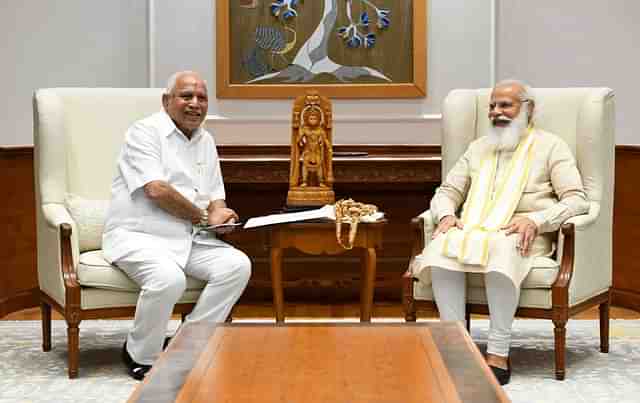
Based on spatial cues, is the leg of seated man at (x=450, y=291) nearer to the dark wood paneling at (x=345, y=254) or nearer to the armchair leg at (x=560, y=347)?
the armchair leg at (x=560, y=347)

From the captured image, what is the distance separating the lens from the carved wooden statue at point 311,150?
18.7ft

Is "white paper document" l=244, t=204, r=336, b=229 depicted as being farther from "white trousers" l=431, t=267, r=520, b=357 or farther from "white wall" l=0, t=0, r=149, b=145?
"white wall" l=0, t=0, r=149, b=145

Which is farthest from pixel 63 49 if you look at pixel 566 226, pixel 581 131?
pixel 566 226

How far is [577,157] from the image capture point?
5531 millimetres

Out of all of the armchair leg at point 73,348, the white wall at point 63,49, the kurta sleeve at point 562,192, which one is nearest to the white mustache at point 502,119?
the kurta sleeve at point 562,192

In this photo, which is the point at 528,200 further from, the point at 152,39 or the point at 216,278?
→ the point at 152,39

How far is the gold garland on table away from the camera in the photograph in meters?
5.41

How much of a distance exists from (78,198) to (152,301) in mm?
845

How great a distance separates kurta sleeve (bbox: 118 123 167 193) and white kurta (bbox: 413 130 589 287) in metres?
1.26

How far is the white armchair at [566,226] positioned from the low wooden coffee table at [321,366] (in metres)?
1.21

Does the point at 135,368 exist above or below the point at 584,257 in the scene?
below

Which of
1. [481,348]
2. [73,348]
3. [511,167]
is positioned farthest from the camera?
[481,348]

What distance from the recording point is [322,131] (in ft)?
18.8

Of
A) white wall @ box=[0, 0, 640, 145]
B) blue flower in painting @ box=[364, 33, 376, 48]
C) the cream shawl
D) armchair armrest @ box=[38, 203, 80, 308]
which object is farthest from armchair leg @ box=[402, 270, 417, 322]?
blue flower in painting @ box=[364, 33, 376, 48]
